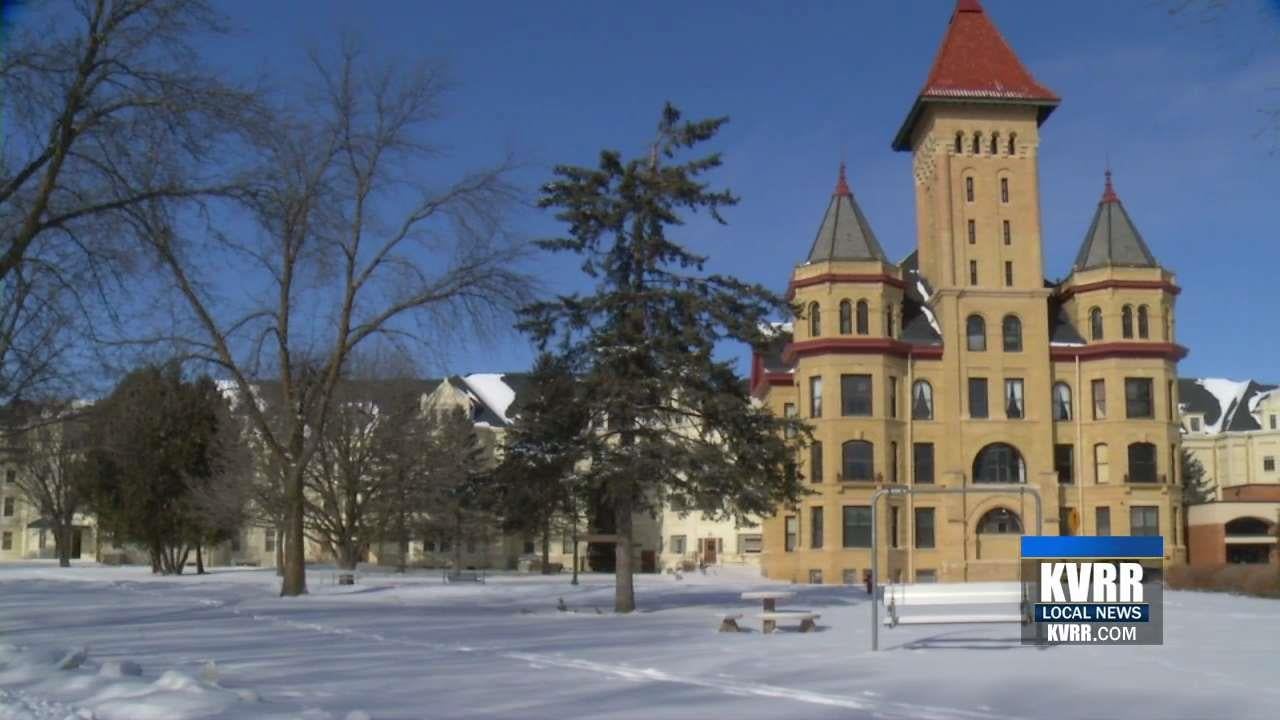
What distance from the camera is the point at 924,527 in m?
59.8

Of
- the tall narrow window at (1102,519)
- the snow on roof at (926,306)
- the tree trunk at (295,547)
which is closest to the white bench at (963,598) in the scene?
the tree trunk at (295,547)

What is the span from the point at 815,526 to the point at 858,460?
379 centimetres

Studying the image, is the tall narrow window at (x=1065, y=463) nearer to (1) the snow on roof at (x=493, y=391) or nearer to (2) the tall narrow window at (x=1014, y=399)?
(2) the tall narrow window at (x=1014, y=399)

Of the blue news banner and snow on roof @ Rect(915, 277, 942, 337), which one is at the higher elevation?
snow on roof @ Rect(915, 277, 942, 337)

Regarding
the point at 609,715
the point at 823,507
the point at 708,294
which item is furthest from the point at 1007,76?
the point at 609,715

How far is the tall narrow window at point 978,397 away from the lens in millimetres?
60875

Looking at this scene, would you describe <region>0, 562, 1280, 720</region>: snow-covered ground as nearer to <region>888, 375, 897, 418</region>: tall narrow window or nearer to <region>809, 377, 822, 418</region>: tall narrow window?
<region>888, 375, 897, 418</region>: tall narrow window

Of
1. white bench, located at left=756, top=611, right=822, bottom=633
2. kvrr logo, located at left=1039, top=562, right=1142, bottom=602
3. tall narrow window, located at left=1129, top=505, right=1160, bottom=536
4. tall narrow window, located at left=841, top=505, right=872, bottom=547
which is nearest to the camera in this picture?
kvrr logo, located at left=1039, top=562, right=1142, bottom=602

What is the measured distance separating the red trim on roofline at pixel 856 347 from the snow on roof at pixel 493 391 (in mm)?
32492

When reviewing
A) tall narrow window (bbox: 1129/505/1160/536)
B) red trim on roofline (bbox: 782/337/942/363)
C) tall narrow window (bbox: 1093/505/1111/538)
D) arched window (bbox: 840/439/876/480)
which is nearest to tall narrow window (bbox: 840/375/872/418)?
red trim on roofline (bbox: 782/337/942/363)

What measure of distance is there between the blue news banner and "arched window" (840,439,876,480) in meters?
37.1

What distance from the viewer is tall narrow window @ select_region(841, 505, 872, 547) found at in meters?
57.8

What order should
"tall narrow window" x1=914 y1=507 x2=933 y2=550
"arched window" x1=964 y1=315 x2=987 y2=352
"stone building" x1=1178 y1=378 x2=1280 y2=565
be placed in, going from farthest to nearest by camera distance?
"stone building" x1=1178 y1=378 x2=1280 y2=565, "arched window" x1=964 y1=315 x2=987 y2=352, "tall narrow window" x1=914 y1=507 x2=933 y2=550

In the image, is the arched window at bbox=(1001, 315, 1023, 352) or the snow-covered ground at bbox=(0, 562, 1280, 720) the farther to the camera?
the arched window at bbox=(1001, 315, 1023, 352)
